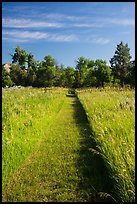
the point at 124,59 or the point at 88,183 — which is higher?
the point at 124,59

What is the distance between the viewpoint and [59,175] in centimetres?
579

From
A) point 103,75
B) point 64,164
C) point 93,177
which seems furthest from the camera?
point 103,75

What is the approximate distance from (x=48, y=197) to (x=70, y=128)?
5.78 metres

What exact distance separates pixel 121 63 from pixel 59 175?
171 feet

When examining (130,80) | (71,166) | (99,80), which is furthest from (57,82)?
(71,166)

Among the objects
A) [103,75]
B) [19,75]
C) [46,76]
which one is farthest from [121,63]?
[19,75]

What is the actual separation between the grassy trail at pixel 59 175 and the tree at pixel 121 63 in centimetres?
4570

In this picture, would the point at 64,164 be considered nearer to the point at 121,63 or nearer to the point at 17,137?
the point at 17,137

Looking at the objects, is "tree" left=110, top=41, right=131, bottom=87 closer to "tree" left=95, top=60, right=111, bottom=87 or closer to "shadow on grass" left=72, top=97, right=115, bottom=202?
"tree" left=95, top=60, right=111, bottom=87

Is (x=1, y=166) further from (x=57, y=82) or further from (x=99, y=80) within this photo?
(x=57, y=82)

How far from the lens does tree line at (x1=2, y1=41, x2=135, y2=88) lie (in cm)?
5131

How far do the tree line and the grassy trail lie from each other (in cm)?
4165

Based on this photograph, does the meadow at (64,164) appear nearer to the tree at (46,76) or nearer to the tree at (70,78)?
the tree at (46,76)

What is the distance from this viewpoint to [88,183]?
17.6 feet
